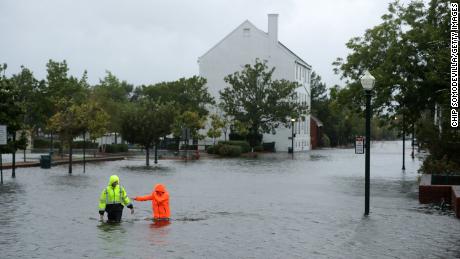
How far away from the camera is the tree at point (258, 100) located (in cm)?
7481

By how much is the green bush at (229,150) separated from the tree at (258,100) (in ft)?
38.6

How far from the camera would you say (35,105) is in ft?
212

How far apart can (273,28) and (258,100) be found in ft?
35.2

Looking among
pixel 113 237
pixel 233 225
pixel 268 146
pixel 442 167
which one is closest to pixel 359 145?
pixel 233 225

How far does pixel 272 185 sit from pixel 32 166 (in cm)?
1802

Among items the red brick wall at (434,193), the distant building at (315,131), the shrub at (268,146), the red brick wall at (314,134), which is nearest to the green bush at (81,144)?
the shrub at (268,146)

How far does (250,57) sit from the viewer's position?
265ft

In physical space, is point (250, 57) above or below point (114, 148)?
above

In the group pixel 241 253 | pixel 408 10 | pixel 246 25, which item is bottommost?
pixel 241 253

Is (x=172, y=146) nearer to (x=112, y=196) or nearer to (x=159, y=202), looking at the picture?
(x=159, y=202)

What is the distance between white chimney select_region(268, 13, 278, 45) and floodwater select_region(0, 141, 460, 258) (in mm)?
54963

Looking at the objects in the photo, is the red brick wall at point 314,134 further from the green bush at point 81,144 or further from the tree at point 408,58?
the tree at point 408,58

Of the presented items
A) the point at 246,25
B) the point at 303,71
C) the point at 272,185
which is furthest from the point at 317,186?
the point at 303,71

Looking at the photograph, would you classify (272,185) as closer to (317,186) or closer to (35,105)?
(317,186)
